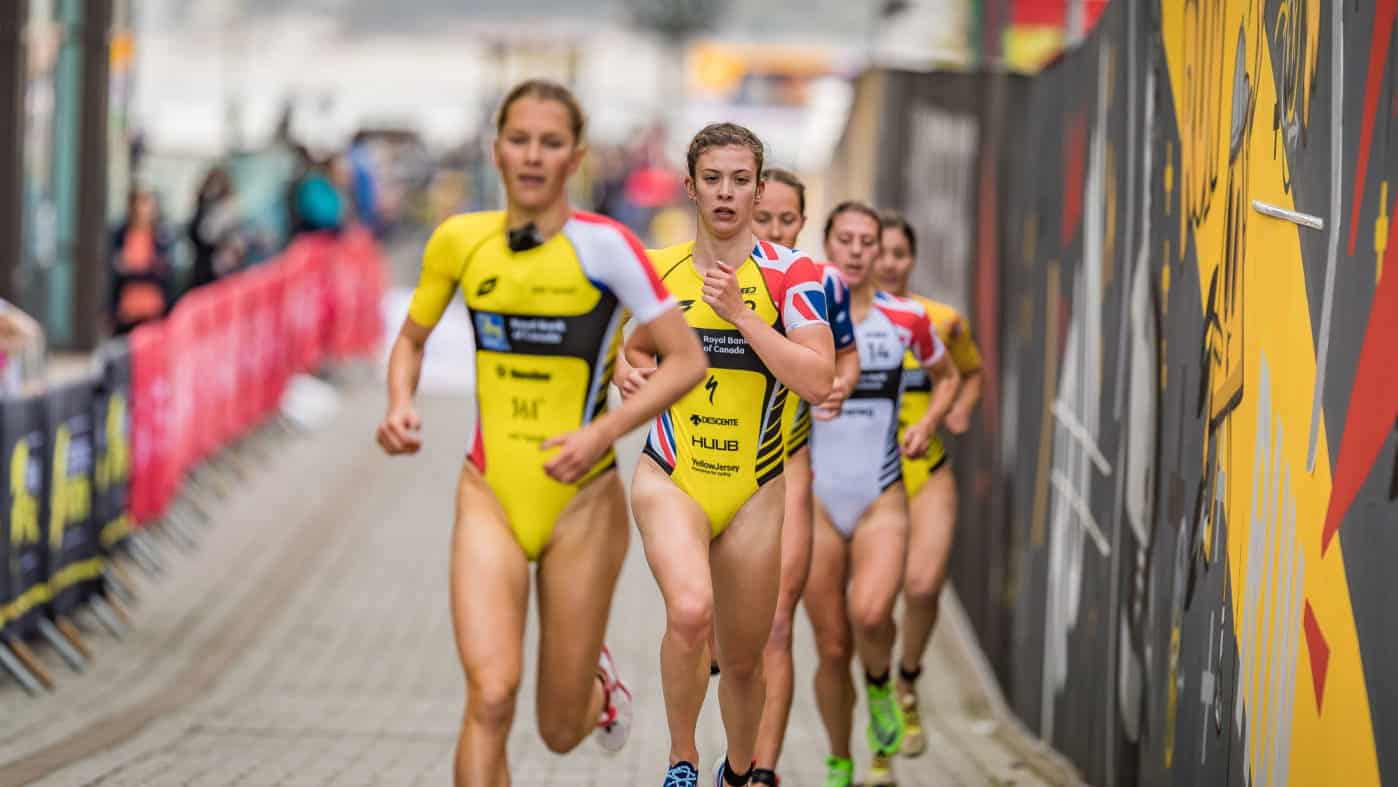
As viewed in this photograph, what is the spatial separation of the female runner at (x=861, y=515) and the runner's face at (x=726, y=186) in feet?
6.12

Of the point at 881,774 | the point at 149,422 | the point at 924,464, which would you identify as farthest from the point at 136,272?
the point at 881,774

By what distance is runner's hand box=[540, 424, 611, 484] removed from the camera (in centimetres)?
668

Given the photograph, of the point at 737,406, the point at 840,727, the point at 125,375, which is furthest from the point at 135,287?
the point at 737,406

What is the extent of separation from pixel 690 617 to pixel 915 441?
2700 mm

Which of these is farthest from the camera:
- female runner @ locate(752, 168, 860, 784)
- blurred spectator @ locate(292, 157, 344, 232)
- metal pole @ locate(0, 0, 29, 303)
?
blurred spectator @ locate(292, 157, 344, 232)

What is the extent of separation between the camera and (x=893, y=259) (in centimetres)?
1033

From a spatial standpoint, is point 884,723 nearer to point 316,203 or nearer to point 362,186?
point 316,203

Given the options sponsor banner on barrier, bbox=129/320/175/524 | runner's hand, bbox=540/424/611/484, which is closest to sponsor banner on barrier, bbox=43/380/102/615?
sponsor banner on barrier, bbox=129/320/175/524

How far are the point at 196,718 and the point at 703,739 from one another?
104 inches

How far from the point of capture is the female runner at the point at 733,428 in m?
7.59

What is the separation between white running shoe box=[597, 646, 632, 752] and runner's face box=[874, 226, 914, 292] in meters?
2.94

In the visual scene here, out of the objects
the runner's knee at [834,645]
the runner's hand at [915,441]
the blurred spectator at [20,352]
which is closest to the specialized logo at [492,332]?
the runner's knee at [834,645]

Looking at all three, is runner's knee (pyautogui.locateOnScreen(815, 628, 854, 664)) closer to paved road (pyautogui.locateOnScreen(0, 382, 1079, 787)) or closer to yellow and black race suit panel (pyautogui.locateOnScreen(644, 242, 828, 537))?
paved road (pyautogui.locateOnScreen(0, 382, 1079, 787))

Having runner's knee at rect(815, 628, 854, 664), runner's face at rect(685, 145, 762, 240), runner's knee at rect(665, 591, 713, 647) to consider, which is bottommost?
runner's knee at rect(815, 628, 854, 664)
